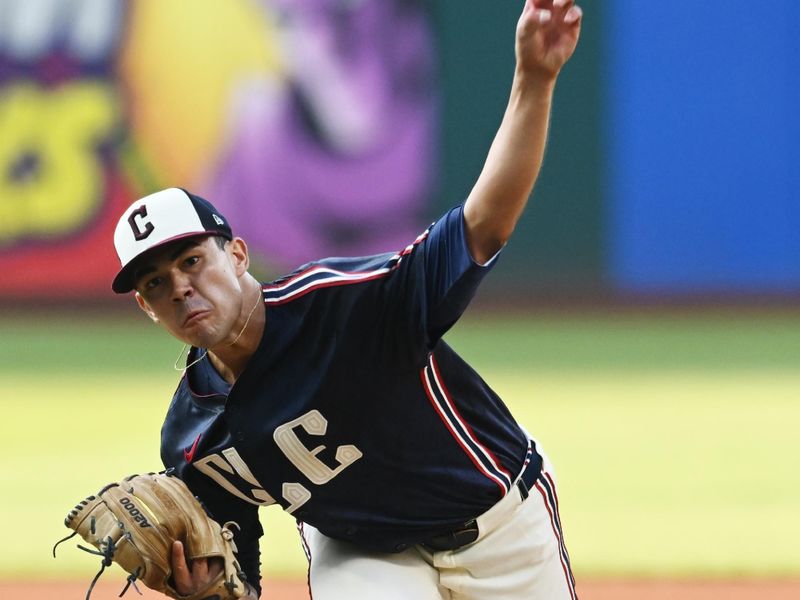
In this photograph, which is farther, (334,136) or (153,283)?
(334,136)

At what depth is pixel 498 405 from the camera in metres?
3.87

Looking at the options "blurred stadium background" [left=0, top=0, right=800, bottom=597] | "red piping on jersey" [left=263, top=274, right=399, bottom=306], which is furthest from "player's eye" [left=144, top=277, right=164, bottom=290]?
"blurred stadium background" [left=0, top=0, right=800, bottom=597]

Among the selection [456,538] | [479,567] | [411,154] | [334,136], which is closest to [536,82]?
[456,538]

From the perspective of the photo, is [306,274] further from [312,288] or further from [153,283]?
[153,283]

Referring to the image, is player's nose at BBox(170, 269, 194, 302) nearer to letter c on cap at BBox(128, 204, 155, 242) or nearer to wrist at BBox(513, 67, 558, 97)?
letter c on cap at BBox(128, 204, 155, 242)

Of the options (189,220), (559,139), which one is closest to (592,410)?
(559,139)

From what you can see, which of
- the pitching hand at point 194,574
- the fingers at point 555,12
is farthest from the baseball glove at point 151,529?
the fingers at point 555,12

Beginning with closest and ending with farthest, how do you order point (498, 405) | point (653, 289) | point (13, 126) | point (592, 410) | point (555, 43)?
point (555, 43)
point (498, 405)
point (592, 410)
point (653, 289)
point (13, 126)

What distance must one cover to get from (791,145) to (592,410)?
5.80 m

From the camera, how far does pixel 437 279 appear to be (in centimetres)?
327

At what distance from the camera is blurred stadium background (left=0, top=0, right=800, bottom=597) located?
13.9 meters

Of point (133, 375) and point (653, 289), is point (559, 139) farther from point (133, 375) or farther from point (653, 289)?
point (133, 375)

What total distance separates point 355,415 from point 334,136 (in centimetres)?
1118

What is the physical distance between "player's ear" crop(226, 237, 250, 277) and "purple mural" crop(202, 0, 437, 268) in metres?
10.6
